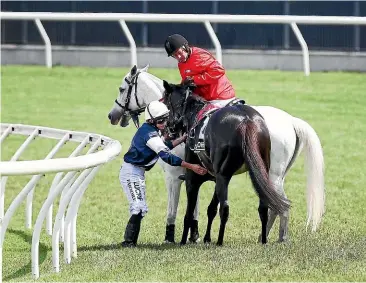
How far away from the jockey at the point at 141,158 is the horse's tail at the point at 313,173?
835 millimetres

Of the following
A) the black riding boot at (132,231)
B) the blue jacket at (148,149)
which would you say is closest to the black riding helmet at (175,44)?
the blue jacket at (148,149)

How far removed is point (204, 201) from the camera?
40.5ft

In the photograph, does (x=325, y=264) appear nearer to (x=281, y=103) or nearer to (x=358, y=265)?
(x=358, y=265)

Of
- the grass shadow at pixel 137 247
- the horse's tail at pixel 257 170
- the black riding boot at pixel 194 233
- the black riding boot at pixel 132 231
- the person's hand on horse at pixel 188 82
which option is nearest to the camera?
the horse's tail at pixel 257 170

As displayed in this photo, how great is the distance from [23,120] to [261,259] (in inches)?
366

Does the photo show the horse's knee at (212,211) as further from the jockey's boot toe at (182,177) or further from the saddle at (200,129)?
the saddle at (200,129)

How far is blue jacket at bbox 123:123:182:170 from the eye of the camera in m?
8.91

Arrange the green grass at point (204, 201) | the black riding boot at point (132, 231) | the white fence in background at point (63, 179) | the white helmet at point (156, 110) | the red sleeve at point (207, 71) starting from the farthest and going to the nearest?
the red sleeve at point (207, 71) < the black riding boot at point (132, 231) < the white helmet at point (156, 110) < the green grass at point (204, 201) < the white fence in background at point (63, 179)

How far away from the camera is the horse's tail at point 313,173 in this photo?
368 inches

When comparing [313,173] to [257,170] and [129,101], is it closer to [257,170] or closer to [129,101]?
[257,170]

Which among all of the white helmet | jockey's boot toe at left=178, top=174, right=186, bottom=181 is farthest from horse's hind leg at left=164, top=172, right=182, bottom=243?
the white helmet

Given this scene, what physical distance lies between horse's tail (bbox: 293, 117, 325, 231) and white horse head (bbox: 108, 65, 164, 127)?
4.06 ft

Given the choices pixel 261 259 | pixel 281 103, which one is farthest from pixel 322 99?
pixel 261 259

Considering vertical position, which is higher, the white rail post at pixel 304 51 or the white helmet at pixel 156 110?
the white helmet at pixel 156 110
